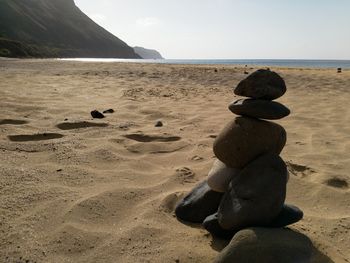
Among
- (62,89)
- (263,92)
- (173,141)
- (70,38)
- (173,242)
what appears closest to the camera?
(173,242)

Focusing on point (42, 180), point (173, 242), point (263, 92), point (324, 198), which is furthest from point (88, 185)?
point (324, 198)

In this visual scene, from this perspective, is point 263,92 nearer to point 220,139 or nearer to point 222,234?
point 220,139

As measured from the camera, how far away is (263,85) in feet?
8.72

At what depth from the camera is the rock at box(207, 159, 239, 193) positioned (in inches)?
106

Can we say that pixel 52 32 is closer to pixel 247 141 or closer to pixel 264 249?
pixel 247 141

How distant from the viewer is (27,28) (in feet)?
269

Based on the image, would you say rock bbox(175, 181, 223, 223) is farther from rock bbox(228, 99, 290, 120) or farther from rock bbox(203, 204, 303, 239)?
rock bbox(228, 99, 290, 120)

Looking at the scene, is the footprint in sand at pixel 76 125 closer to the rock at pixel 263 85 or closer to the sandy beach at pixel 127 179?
the sandy beach at pixel 127 179

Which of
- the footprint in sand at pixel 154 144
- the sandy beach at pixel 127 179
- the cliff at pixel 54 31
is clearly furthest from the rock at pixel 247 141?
the cliff at pixel 54 31

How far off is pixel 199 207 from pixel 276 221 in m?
0.65

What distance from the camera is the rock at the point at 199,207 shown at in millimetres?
2787

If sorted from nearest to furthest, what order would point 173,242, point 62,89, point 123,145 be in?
point 173,242
point 123,145
point 62,89

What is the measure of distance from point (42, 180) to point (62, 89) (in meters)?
6.01

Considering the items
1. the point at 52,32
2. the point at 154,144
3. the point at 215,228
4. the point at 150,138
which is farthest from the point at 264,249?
the point at 52,32
